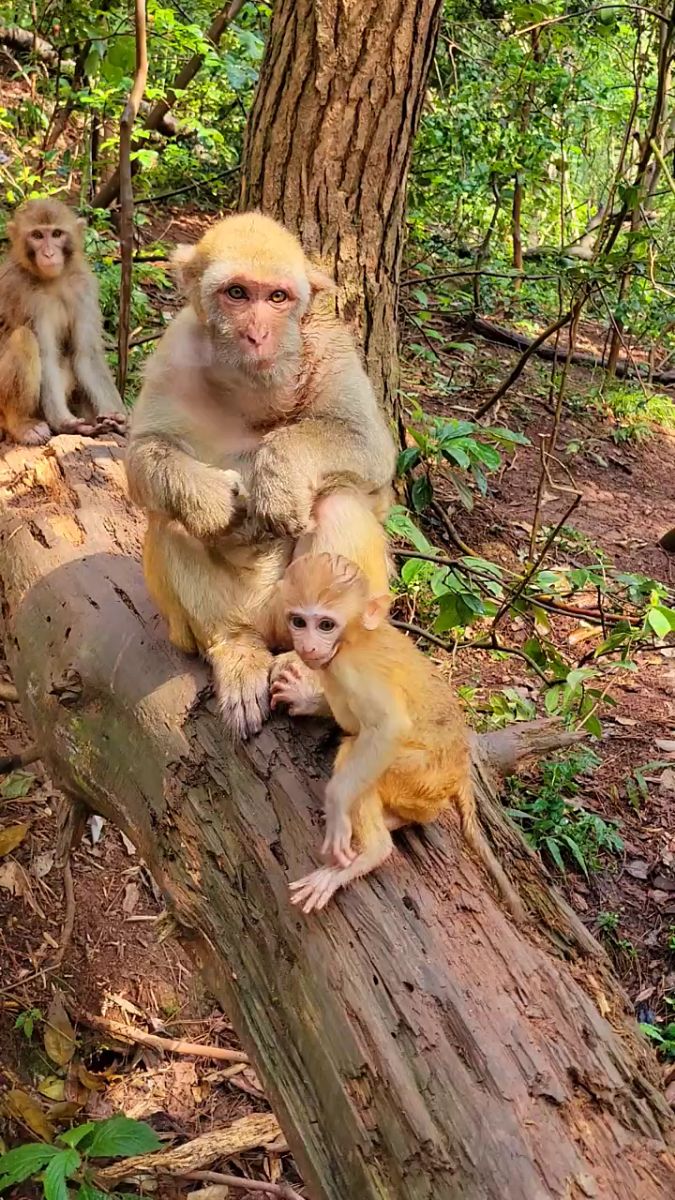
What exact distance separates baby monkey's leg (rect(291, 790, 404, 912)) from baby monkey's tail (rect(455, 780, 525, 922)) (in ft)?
1.15

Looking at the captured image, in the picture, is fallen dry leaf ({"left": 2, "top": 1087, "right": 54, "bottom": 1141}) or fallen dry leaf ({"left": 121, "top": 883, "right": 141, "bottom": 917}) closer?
fallen dry leaf ({"left": 2, "top": 1087, "right": 54, "bottom": 1141})

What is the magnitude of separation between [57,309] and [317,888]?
18.1ft

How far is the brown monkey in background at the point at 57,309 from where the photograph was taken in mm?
6953

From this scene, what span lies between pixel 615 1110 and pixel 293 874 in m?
1.09

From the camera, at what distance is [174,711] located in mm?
3678

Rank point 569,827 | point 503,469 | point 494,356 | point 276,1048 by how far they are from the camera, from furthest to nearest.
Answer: point 494,356 → point 503,469 → point 569,827 → point 276,1048

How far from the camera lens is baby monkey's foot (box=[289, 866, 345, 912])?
9.52ft

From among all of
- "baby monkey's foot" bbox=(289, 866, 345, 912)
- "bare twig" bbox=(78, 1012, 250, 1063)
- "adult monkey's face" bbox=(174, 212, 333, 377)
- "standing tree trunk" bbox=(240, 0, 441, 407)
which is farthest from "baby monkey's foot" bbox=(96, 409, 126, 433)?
"baby monkey's foot" bbox=(289, 866, 345, 912)

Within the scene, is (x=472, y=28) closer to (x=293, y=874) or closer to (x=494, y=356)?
(x=494, y=356)

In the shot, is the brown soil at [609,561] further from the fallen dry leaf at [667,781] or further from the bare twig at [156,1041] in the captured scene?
the bare twig at [156,1041]

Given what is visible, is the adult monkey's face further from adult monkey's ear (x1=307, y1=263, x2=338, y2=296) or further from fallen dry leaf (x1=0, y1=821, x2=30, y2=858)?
fallen dry leaf (x1=0, y1=821, x2=30, y2=858)

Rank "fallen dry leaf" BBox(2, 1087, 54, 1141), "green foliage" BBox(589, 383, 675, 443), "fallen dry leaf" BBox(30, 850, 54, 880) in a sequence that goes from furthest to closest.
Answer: "green foliage" BBox(589, 383, 675, 443), "fallen dry leaf" BBox(30, 850, 54, 880), "fallen dry leaf" BBox(2, 1087, 54, 1141)

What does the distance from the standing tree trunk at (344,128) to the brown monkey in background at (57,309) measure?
1.67 meters

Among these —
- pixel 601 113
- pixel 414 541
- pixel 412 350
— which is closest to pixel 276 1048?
pixel 414 541
